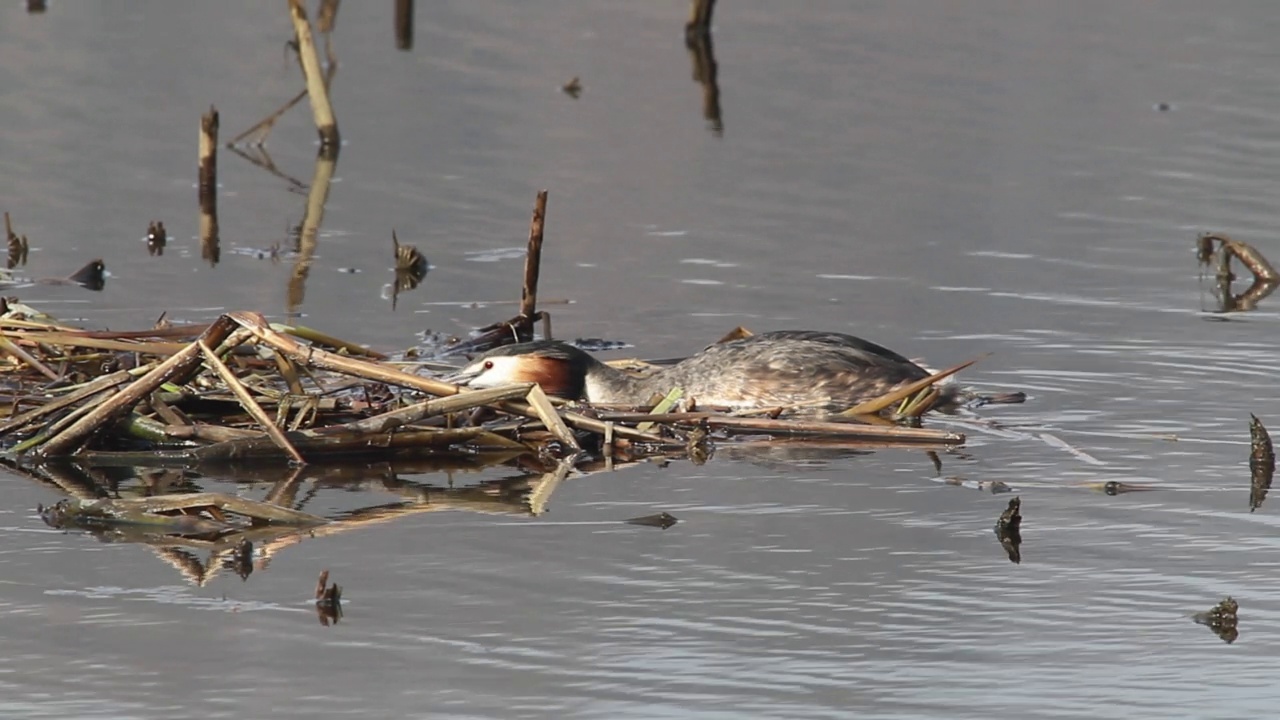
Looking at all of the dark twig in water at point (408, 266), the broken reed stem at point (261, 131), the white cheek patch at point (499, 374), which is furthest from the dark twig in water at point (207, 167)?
the white cheek patch at point (499, 374)

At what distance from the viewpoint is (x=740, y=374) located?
389 inches

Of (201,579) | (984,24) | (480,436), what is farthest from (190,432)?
(984,24)

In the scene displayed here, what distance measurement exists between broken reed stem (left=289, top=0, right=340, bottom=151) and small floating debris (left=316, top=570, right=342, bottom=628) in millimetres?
10043

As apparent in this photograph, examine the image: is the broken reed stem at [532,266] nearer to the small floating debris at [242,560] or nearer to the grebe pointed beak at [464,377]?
the grebe pointed beak at [464,377]

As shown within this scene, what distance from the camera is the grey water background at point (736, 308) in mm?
6145

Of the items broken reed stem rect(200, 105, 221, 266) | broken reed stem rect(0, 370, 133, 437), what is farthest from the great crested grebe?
broken reed stem rect(200, 105, 221, 266)

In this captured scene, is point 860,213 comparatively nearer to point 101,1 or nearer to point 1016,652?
point 1016,652

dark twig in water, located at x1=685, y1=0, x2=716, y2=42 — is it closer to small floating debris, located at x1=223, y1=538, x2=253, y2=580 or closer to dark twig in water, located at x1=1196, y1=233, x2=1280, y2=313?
dark twig in water, located at x1=1196, y1=233, x2=1280, y2=313

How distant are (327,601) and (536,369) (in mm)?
3278

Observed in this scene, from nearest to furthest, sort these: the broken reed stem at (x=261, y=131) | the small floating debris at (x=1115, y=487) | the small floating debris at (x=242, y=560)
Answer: the small floating debris at (x=242, y=560), the small floating debris at (x=1115, y=487), the broken reed stem at (x=261, y=131)

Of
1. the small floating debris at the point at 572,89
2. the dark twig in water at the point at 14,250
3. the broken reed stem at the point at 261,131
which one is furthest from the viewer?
the small floating debris at the point at 572,89

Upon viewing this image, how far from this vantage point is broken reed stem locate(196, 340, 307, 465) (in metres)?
8.28

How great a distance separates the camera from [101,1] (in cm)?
2847

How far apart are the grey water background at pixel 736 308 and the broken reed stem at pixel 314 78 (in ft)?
1.40
